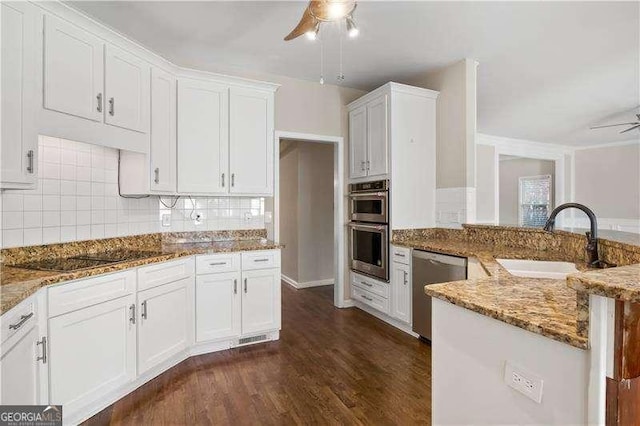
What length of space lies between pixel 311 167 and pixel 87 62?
3.31 metres

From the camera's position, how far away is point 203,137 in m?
3.04

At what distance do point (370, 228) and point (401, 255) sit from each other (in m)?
0.50

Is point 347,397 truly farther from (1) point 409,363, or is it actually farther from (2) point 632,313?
(2) point 632,313

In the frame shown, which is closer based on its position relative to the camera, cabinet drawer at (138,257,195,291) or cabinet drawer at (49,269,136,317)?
cabinet drawer at (49,269,136,317)

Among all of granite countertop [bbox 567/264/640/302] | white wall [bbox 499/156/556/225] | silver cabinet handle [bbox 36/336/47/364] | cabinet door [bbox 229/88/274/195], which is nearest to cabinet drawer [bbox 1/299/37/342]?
silver cabinet handle [bbox 36/336/47/364]

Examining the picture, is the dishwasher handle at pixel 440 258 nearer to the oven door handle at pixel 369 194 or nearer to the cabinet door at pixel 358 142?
the oven door handle at pixel 369 194

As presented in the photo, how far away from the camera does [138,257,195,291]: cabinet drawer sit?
227 cm

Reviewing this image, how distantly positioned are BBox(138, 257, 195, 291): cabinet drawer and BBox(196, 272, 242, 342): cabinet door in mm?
132

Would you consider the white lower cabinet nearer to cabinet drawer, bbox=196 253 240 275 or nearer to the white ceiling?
cabinet drawer, bbox=196 253 240 275

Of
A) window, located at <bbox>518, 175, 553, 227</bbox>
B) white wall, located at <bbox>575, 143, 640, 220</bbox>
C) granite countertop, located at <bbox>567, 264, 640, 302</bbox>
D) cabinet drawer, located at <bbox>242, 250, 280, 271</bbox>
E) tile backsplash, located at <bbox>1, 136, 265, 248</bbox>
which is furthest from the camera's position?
window, located at <bbox>518, 175, 553, 227</bbox>

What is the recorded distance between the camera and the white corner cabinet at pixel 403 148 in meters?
3.44

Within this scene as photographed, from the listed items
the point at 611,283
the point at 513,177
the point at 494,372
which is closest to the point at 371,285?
the point at 494,372

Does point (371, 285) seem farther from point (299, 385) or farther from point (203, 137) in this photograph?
point (203, 137)

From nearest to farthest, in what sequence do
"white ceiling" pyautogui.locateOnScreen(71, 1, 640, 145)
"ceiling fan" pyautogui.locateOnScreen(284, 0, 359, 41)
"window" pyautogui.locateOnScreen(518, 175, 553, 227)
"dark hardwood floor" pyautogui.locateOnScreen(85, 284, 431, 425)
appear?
1. "ceiling fan" pyautogui.locateOnScreen(284, 0, 359, 41)
2. "dark hardwood floor" pyautogui.locateOnScreen(85, 284, 431, 425)
3. "white ceiling" pyautogui.locateOnScreen(71, 1, 640, 145)
4. "window" pyautogui.locateOnScreen(518, 175, 553, 227)
